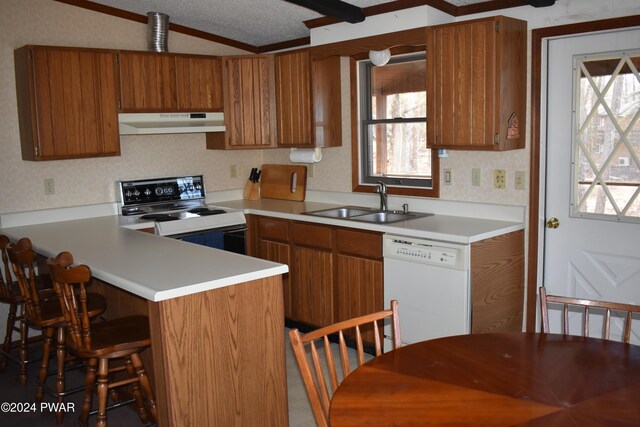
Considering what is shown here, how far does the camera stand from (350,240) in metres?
4.05

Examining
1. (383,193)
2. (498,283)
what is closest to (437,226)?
(498,283)

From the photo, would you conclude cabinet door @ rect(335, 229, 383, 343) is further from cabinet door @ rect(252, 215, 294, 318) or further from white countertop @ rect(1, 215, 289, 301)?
white countertop @ rect(1, 215, 289, 301)

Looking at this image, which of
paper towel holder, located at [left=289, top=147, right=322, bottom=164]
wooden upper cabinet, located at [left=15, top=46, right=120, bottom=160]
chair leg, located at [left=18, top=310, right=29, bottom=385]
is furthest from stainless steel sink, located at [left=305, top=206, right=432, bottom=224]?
chair leg, located at [left=18, top=310, right=29, bottom=385]

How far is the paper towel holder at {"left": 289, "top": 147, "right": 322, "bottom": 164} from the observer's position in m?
4.96

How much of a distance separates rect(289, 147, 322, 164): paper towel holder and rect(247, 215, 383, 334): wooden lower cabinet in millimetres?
635

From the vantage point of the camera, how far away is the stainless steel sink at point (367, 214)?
14.0 ft

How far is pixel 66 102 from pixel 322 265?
2.03 meters

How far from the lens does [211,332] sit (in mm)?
2633

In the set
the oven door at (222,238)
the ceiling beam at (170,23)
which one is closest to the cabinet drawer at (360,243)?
the oven door at (222,238)

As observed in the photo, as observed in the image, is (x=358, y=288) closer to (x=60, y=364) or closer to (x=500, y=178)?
(x=500, y=178)

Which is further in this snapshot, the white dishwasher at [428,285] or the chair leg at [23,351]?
the chair leg at [23,351]

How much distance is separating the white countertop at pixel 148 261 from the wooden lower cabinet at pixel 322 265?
1.05m

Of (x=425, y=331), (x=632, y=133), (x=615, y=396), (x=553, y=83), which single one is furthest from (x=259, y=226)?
(x=615, y=396)

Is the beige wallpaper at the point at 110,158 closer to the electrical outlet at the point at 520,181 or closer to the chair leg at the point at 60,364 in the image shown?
the electrical outlet at the point at 520,181
